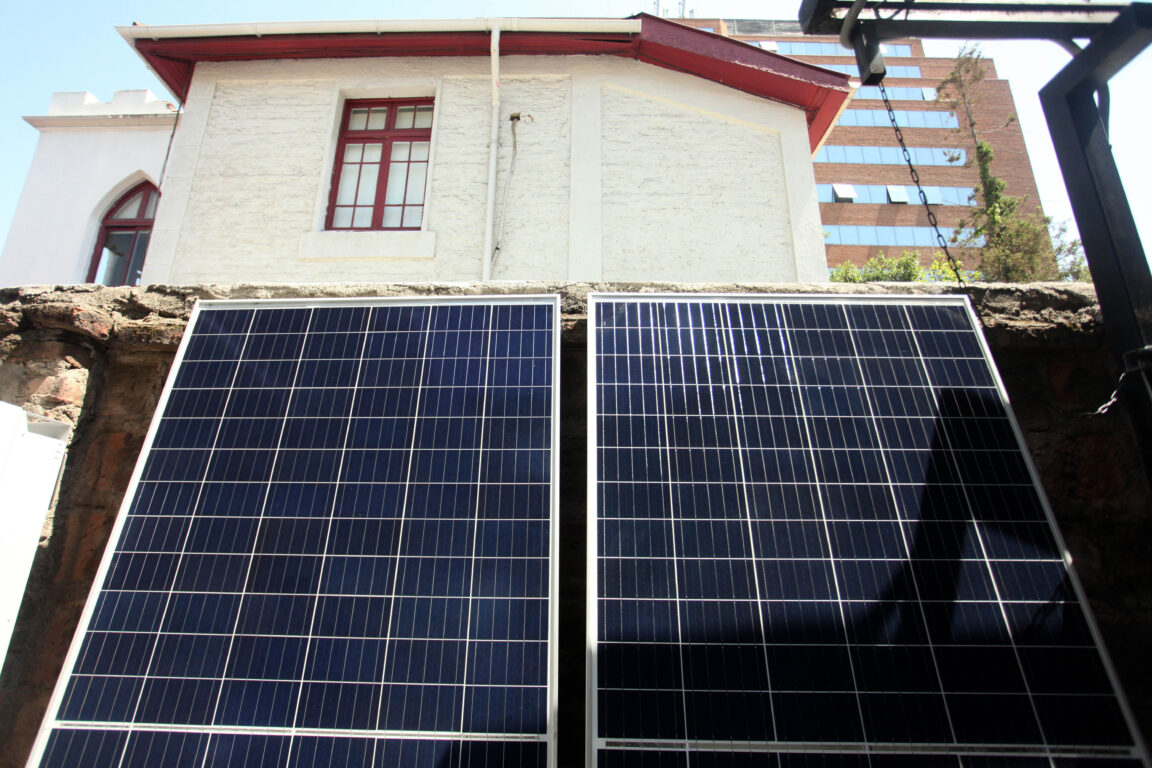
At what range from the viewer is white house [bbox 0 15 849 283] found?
28.9ft

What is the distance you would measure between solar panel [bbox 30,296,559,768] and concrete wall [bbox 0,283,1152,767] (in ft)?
2.03

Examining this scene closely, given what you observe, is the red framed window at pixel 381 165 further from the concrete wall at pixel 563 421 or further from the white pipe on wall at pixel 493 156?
the concrete wall at pixel 563 421

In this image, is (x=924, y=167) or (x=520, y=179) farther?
(x=924, y=167)

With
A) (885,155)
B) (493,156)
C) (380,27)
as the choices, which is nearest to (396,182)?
(493,156)

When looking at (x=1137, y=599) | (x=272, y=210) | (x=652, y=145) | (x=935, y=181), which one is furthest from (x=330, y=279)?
(x=935, y=181)

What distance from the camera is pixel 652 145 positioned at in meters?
9.33

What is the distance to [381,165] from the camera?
31.1ft

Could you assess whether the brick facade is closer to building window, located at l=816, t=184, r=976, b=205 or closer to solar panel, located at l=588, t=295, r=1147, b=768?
building window, located at l=816, t=184, r=976, b=205

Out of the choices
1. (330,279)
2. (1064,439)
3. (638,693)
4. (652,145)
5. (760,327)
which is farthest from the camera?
(652,145)

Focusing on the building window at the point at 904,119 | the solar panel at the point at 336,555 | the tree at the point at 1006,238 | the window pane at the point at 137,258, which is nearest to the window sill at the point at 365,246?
the solar panel at the point at 336,555

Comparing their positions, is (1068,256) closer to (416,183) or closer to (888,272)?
(888,272)

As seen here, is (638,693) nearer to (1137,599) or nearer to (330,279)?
(1137,599)

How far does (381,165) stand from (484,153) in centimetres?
155

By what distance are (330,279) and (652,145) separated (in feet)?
15.9
